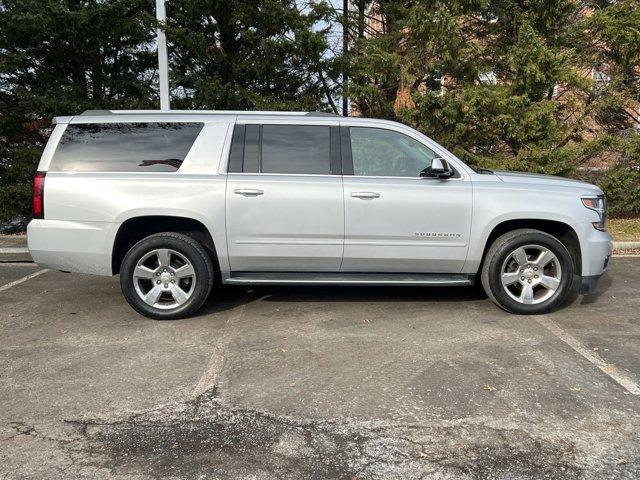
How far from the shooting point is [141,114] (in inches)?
197

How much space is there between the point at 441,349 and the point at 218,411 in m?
1.91

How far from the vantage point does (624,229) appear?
31.0 ft

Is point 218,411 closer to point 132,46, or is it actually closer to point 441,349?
point 441,349

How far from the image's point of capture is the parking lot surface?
2.76 metres

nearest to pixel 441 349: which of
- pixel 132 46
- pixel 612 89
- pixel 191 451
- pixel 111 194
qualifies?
pixel 191 451

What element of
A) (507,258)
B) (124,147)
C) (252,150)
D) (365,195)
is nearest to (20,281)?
(124,147)

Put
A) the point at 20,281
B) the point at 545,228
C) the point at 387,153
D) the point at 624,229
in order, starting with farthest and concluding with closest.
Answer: the point at 624,229 < the point at 20,281 < the point at 545,228 < the point at 387,153

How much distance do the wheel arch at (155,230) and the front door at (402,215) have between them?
135cm

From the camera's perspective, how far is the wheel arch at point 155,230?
16.1 feet

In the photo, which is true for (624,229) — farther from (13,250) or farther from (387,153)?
(13,250)

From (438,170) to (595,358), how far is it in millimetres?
2005

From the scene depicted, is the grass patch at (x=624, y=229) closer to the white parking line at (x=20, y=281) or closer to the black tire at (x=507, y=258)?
the black tire at (x=507, y=258)

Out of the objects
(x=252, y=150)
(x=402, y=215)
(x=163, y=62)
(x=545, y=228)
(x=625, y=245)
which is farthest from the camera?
(x=163, y=62)

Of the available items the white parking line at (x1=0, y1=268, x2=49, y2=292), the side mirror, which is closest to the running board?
the side mirror
